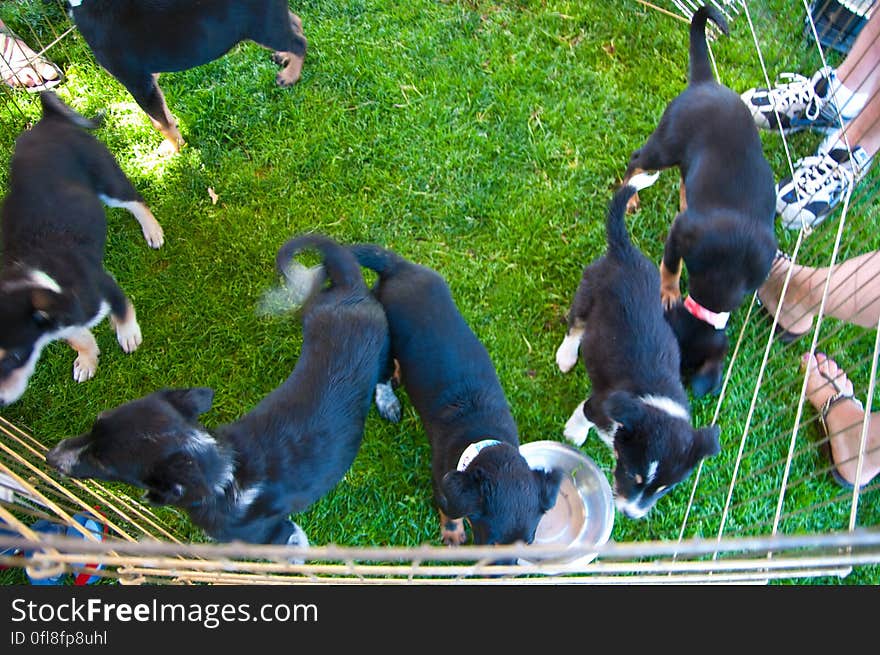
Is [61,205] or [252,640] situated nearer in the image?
[252,640]

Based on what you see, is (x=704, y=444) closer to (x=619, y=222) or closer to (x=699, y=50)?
(x=619, y=222)

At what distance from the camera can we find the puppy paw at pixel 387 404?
3.65 metres

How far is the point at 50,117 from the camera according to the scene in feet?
11.5

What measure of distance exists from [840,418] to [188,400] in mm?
3686

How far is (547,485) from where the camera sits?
2.71m

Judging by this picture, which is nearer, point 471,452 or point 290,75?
point 471,452

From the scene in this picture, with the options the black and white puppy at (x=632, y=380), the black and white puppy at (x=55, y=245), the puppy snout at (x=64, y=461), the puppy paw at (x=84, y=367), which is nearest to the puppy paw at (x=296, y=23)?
the black and white puppy at (x=55, y=245)

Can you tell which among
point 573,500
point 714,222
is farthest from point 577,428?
point 714,222

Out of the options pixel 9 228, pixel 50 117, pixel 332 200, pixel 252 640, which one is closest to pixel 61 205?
pixel 9 228

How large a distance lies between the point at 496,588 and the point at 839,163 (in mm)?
4025

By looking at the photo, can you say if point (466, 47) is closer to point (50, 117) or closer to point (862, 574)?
point (50, 117)

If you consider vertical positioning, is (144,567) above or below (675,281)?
below

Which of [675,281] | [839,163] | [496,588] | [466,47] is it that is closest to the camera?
[496,588]

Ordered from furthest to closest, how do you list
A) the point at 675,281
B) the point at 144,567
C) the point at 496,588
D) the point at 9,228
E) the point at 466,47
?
the point at 466,47
the point at 675,281
the point at 9,228
the point at 144,567
the point at 496,588
